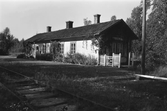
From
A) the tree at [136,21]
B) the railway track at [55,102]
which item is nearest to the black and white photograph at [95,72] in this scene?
the railway track at [55,102]

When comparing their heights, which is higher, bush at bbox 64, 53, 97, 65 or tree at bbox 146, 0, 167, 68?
tree at bbox 146, 0, 167, 68

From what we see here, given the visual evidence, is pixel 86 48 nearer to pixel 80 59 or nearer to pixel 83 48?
pixel 83 48

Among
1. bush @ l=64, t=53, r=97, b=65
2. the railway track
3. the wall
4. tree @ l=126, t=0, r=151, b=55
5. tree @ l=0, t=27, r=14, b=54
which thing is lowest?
the railway track

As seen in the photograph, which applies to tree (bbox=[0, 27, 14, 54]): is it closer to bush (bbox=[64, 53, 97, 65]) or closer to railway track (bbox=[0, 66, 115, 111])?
bush (bbox=[64, 53, 97, 65])

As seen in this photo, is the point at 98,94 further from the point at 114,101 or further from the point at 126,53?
the point at 126,53

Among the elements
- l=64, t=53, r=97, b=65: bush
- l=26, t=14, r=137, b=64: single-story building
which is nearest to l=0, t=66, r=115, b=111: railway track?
l=64, t=53, r=97, b=65: bush

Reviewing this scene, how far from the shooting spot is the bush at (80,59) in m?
17.7

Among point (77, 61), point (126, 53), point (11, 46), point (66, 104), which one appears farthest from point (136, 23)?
point (66, 104)

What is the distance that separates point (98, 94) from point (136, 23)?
44.2 metres

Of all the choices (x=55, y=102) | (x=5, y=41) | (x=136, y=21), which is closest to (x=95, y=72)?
(x=55, y=102)

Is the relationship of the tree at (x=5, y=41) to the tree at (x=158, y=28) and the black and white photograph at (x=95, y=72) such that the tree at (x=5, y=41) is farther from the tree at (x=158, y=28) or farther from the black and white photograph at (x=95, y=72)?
the tree at (x=158, y=28)

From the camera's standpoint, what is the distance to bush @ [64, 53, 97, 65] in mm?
17688

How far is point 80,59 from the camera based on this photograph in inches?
731

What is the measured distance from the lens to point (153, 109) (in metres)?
4.17
